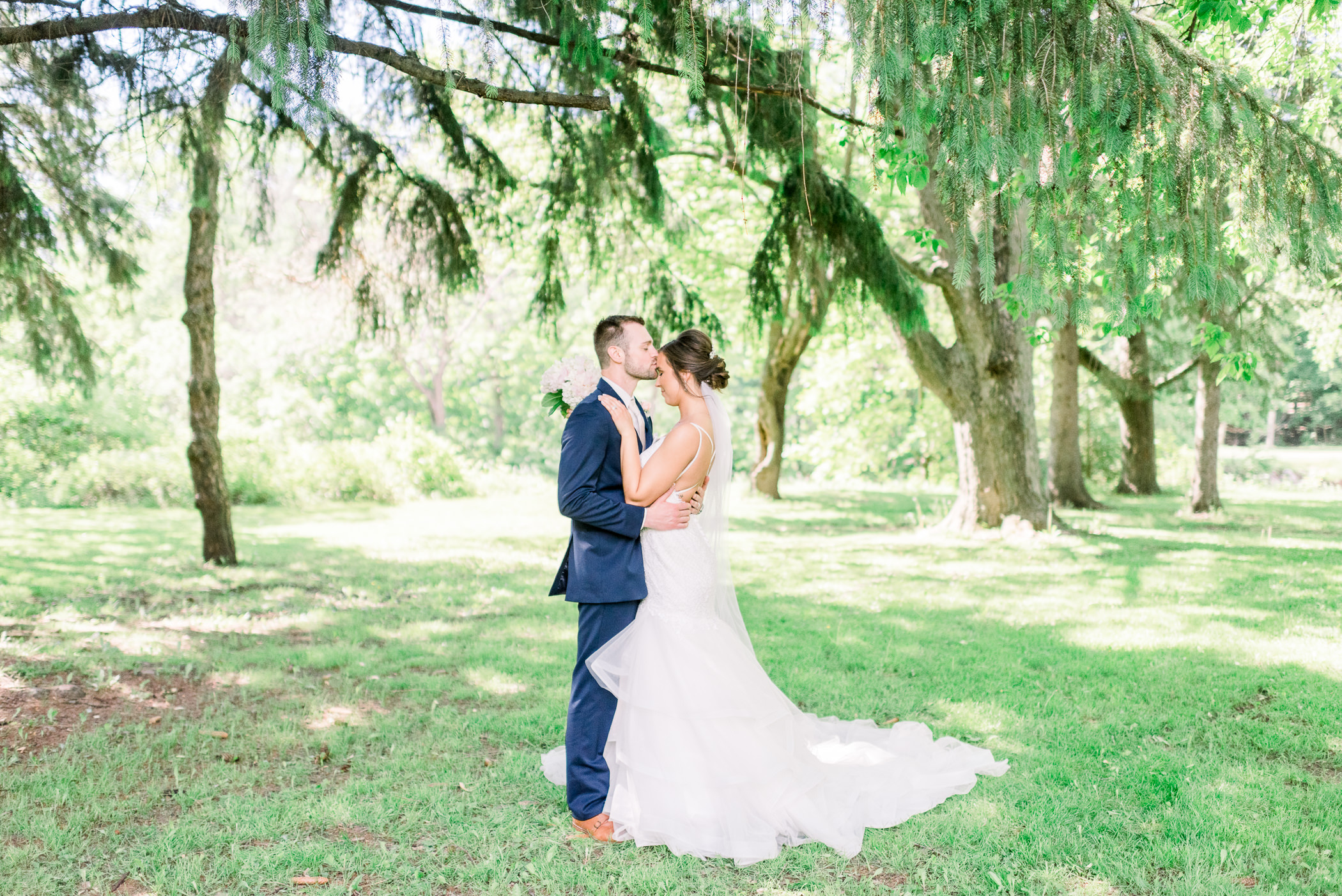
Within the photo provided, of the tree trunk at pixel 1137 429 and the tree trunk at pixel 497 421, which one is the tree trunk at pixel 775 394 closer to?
the tree trunk at pixel 1137 429

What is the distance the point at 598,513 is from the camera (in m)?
Result: 3.60

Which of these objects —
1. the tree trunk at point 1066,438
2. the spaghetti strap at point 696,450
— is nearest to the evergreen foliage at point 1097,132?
the spaghetti strap at point 696,450

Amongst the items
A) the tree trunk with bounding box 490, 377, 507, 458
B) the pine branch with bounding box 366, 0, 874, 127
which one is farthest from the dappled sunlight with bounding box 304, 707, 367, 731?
the tree trunk with bounding box 490, 377, 507, 458

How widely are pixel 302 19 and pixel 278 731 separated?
11.8 ft

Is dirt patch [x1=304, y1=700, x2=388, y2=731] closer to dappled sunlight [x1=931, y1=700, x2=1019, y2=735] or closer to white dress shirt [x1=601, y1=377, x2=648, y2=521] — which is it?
white dress shirt [x1=601, y1=377, x2=648, y2=521]

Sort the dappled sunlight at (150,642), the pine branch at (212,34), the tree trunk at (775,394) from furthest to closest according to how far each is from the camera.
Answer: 1. the tree trunk at (775,394)
2. the dappled sunlight at (150,642)
3. the pine branch at (212,34)

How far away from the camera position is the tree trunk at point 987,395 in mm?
10836

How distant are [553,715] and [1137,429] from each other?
651 inches

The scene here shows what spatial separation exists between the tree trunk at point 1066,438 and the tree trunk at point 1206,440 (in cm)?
172

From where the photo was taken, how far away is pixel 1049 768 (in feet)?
13.5

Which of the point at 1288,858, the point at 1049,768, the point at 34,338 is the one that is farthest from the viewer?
the point at 34,338

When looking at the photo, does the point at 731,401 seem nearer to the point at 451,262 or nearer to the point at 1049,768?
the point at 451,262

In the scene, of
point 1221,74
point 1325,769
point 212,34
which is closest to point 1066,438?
point 1325,769

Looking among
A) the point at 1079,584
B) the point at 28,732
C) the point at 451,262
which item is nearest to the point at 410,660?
the point at 28,732
